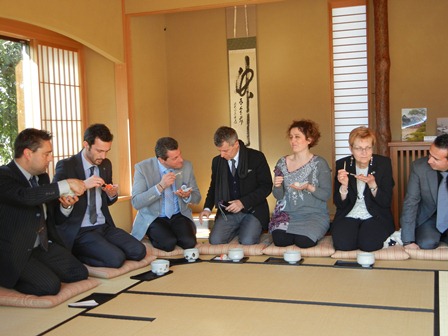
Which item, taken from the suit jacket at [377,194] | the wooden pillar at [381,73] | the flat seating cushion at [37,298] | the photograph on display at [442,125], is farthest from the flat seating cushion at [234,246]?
the photograph on display at [442,125]

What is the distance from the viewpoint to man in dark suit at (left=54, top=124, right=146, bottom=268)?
13.6 feet

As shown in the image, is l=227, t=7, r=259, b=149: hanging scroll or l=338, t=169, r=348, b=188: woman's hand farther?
l=227, t=7, r=259, b=149: hanging scroll

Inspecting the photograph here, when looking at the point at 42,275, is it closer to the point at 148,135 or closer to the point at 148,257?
the point at 148,257

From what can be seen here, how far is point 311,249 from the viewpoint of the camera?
4387mm

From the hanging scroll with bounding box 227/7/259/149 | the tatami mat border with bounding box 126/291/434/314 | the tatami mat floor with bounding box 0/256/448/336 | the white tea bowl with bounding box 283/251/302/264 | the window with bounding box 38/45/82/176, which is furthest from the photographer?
the hanging scroll with bounding box 227/7/259/149

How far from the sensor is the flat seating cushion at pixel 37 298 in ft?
10.8

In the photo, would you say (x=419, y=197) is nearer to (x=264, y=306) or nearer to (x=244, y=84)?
(x=264, y=306)

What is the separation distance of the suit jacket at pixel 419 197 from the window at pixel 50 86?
3.52 m

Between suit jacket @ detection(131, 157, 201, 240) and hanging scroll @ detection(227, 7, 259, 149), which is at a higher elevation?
hanging scroll @ detection(227, 7, 259, 149)

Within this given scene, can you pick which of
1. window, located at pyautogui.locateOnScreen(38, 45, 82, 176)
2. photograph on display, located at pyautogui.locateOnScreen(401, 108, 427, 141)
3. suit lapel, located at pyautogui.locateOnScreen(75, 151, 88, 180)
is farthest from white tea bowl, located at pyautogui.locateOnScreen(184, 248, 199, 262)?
photograph on display, located at pyautogui.locateOnScreen(401, 108, 427, 141)

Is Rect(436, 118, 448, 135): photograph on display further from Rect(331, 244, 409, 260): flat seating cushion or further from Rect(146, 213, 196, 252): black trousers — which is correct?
Rect(146, 213, 196, 252): black trousers

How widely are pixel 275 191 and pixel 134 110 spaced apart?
→ 2348 mm

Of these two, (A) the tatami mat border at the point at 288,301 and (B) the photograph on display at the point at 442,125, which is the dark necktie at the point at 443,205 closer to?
(A) the tatami mat border at the point at 288,301

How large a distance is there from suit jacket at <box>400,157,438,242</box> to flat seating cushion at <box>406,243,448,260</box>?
0.62 ft
